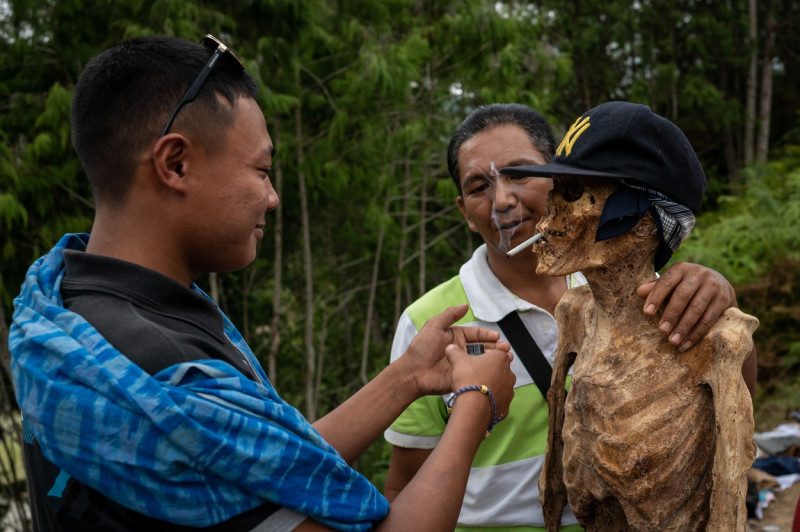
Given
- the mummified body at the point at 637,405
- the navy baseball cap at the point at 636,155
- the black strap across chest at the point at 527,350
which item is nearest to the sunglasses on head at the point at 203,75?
the navy baseball cap at the point at 636,155

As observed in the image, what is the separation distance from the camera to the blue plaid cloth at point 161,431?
1.31 m

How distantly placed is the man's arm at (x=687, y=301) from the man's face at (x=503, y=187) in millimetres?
663

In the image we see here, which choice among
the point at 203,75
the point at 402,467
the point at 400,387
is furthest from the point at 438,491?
the point at 203,75

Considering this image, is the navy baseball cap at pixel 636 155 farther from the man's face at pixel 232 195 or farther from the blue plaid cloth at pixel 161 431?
the blue plaid cloth at pixel 161 431

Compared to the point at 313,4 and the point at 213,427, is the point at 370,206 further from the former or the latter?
the point at 213,427

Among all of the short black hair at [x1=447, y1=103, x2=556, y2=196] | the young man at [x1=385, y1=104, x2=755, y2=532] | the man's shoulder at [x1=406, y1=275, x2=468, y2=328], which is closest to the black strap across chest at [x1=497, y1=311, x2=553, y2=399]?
the young man at [x1=385, y1=104, x2=755, y2=532]

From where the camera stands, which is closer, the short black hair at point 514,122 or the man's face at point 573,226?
the man's face at point 573,226

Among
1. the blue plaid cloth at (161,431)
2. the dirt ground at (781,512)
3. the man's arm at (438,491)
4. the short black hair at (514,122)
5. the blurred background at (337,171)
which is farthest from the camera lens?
the dirt ground at (781,512)

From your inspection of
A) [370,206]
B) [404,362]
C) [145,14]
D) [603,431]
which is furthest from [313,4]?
[603,431]

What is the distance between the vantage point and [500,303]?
2.49 m

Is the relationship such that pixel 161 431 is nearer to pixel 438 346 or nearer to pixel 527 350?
pixel 438 346

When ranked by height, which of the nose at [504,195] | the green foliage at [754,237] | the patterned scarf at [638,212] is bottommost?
the green foliage at [754,237]

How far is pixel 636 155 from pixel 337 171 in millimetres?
4460

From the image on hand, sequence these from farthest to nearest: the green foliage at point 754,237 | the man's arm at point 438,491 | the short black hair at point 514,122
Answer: the green foliage at point 754,237, the short black hair at point 514,122, the man's arm at point 438,491
